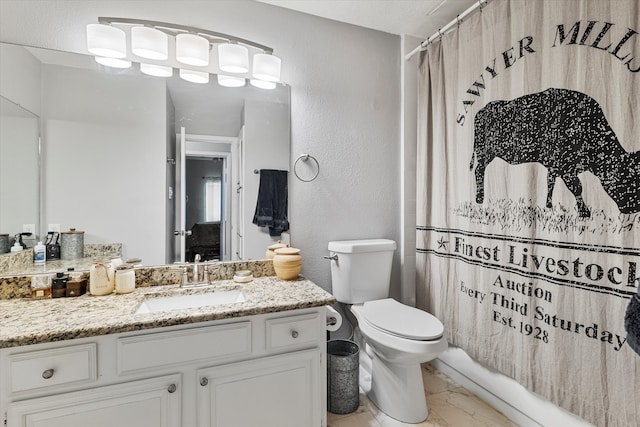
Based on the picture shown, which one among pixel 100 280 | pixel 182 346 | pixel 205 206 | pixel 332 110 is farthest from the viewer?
pixel 332 110

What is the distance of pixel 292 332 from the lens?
1.36 metres

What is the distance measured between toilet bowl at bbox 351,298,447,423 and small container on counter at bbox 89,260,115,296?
1.27 metres

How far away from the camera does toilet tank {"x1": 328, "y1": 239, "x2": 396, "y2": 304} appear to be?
193cm

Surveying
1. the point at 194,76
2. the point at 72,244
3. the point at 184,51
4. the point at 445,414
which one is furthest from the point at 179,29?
the point at 445,414

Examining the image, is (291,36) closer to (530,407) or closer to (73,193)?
(73,193)

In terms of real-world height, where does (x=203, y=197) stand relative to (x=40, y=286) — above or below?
above

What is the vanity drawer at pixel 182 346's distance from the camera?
1.12 meters

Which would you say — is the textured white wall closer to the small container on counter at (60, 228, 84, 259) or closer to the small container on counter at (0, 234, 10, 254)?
the small container on counter at (60, 228, 84, 259)

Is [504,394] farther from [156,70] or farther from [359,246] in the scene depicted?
[156,70]

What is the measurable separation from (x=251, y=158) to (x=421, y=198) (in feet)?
3.72

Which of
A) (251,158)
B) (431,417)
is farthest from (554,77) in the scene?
(431,417)

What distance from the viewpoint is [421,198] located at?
209cm

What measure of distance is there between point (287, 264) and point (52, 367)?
3.32 feet

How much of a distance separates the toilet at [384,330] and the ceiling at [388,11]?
4.75 ft
